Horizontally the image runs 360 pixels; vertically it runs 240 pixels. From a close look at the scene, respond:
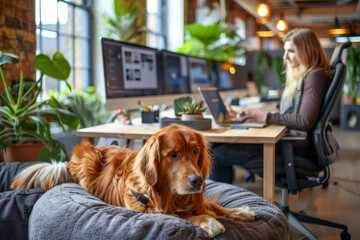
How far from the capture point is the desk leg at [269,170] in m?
2.30

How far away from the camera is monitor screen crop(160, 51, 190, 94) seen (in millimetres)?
3584

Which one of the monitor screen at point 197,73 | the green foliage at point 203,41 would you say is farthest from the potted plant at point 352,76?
the monitor screen at point 197,73

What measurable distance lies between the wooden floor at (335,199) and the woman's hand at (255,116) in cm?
79

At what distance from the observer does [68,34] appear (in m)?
5.60

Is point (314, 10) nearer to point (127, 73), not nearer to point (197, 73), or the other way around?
point (197, 73)

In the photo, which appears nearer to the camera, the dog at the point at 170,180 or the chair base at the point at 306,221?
the dog at the point at 170,180

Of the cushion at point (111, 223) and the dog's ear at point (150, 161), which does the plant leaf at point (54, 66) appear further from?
the dog's ear at point (150, 161)

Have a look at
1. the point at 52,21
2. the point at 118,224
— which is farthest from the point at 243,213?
the point at 52,21

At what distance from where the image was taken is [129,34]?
586cm

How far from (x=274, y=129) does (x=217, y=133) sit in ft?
1.31

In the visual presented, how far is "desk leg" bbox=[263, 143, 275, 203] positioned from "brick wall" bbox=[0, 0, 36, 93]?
7.32 ft

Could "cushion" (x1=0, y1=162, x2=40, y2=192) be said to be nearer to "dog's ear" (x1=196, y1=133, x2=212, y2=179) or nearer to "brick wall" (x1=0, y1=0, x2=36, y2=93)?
"dog's ear" (x1=196, y1=133, x2=212, y2=179)

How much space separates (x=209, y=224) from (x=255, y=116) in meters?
1.50

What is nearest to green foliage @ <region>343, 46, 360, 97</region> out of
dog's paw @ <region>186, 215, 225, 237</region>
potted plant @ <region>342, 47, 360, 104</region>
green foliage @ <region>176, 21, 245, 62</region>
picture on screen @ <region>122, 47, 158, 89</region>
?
potted plant @ <region>342, 47, 360, 104</region>
